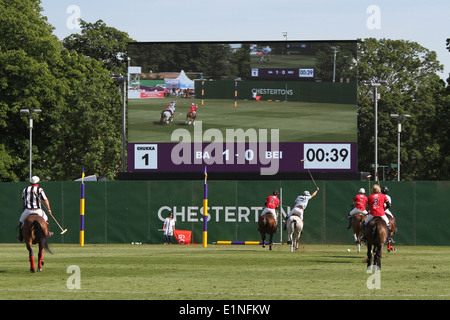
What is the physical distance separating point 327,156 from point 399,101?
45.4 metres

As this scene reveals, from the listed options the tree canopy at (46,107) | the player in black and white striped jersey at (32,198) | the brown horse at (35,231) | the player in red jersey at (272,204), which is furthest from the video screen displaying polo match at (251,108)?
the tree canopy at (46,107)

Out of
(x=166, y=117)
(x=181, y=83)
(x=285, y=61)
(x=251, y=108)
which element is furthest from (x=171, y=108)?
(x=285, y=61)

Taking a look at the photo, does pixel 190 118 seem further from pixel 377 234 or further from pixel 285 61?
pixel 377 234

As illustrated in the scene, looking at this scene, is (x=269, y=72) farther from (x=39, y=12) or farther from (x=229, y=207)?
(x=39, y=12)

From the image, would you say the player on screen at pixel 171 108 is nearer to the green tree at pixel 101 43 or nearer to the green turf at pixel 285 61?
the green turf at pixel 285 61

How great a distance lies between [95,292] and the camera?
17781 millimetres

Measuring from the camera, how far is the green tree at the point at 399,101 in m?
85.2

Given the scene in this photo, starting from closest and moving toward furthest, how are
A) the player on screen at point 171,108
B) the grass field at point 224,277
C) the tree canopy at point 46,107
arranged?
the grass field at point 224,277
the player on screen at point 171,108
the tree canopy at point 46,107

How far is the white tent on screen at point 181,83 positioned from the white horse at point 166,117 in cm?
121

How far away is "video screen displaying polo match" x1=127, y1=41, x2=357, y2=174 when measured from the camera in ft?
144

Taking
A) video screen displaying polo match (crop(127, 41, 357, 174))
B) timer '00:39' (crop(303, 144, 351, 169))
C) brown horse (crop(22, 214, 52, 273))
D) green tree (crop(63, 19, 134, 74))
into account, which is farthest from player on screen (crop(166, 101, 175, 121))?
green tree (crop(63, 19, 134, 74))
